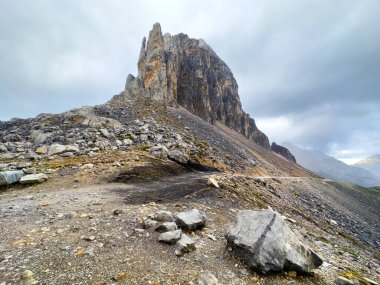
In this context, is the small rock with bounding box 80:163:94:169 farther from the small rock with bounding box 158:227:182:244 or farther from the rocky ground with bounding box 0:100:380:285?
the small rock with bounding box 158:227:182:244

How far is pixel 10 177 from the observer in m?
14.9

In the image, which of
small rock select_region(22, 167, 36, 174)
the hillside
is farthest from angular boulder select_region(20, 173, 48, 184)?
small rock select_region(22, 167, 36, 174)

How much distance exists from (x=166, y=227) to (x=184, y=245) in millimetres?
1149

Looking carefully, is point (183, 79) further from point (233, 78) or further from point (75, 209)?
point (75, 209)

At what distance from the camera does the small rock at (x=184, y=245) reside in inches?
302

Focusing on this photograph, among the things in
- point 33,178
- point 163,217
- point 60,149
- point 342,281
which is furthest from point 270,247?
point 60,149

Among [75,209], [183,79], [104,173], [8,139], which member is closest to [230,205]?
[75,209]

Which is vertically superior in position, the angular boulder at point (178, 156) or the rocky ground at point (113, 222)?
the angular boulder at point (178, 156)

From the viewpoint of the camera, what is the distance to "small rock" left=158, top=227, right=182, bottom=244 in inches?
316

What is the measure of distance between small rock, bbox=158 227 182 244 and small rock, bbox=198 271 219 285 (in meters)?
1.72

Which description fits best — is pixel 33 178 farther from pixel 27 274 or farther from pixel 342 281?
pixel 342 281

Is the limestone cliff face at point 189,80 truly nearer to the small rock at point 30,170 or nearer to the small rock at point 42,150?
the small rock at point 42,150

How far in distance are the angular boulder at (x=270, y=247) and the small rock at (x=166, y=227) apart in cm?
212

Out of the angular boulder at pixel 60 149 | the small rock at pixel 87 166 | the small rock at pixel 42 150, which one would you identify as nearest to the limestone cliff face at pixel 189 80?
Answer: the angular boulder at pixel 60 149
